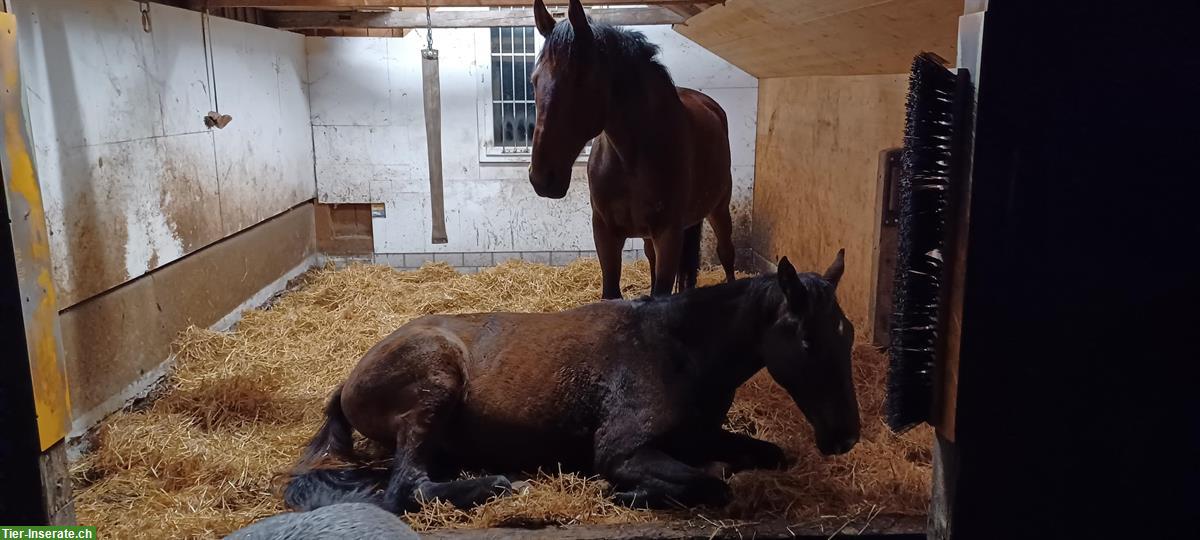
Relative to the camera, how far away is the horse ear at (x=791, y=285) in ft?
7.71

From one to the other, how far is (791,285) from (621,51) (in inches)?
62.4

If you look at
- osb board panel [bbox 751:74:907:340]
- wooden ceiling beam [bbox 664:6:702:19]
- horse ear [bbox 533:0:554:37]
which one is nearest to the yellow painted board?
horse ear [bbox 533:0:554:37]

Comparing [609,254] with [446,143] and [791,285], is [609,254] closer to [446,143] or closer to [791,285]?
[791,285]

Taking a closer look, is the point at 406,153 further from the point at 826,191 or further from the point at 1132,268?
the point at 1132,268

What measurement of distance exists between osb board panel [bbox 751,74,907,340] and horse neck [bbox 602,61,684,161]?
1345 mm

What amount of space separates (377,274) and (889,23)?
4757mm

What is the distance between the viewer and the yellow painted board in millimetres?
1813

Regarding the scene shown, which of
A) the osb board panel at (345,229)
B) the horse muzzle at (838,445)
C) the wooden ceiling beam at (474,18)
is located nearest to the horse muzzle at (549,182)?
the horse muzzle at (838,445)

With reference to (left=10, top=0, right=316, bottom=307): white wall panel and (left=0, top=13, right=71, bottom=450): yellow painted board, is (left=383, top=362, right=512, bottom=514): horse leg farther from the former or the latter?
(left=10, top=0, right=316, bottom=307): white wall panel

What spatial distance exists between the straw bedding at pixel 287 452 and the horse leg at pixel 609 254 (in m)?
0.92

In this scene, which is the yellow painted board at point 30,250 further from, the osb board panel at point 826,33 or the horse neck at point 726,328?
the osb board panel at point 826,33

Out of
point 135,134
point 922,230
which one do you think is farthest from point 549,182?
point 135,134

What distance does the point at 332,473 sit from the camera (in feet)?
9.05

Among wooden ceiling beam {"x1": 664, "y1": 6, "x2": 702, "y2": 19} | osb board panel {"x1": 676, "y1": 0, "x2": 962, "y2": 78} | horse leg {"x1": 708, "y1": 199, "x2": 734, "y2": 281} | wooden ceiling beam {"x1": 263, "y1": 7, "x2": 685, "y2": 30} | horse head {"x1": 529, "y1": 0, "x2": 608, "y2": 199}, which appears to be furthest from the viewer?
wooden ceiling beam {"x1": 263, "y1": 7, "x2": 685, "y2": 30}
